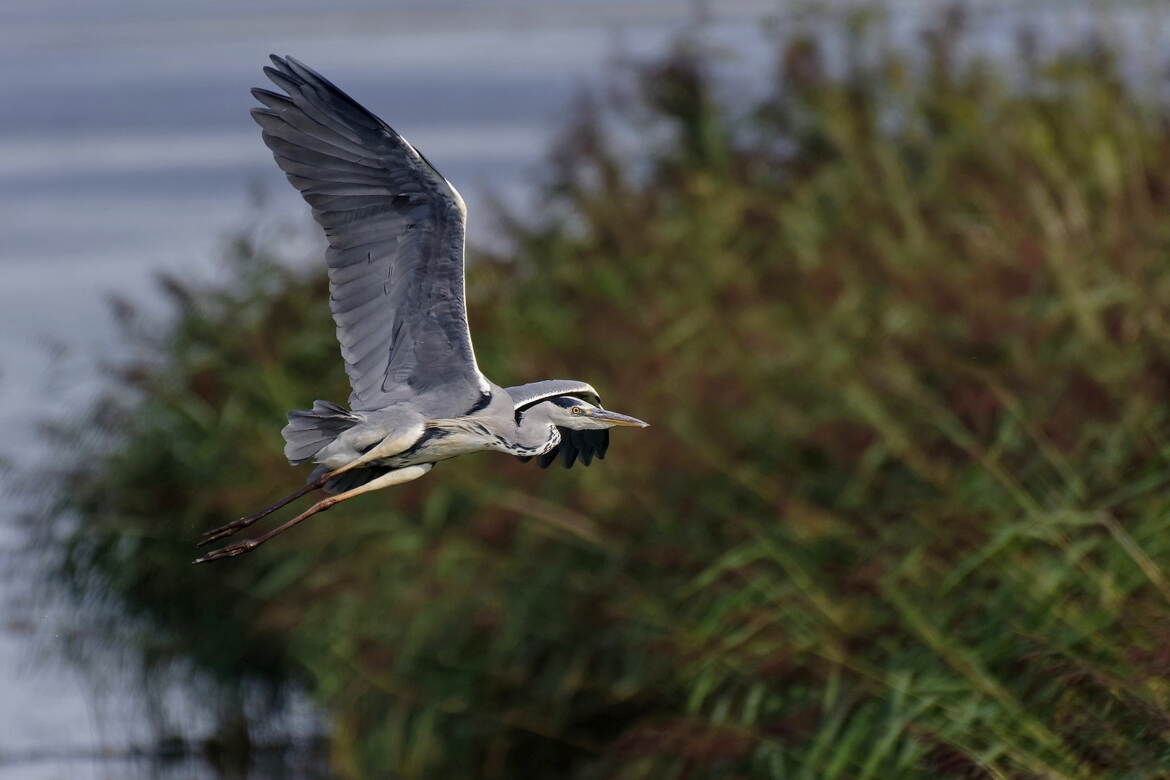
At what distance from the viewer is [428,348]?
2.47 metres

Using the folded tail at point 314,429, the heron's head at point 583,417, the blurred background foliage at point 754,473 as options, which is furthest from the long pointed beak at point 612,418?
the blurred background foliage at point 754,473

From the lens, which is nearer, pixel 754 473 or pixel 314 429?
pixel 314 429

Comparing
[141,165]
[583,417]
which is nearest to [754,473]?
[583,417]

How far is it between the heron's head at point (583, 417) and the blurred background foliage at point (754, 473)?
7.09 ft

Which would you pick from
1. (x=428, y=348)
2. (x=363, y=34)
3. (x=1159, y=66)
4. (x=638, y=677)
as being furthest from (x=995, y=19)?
(x=363, y=34)

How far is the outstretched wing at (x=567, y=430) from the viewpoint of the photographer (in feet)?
7.78

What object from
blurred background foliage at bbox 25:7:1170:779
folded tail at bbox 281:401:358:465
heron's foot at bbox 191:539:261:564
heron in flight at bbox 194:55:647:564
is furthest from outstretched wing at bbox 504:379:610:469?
blurred background foliage at bbox 25:7:1170:779

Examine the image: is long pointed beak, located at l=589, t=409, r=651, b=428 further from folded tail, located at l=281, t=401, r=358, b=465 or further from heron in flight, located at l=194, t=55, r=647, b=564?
folded tail, located at l=281, t=401, r=358, b=465

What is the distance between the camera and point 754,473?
20.9 feet

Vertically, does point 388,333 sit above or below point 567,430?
above

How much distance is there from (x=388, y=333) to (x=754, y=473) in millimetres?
3902

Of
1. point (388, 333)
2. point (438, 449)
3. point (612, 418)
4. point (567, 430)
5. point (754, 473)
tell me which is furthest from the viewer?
point (754, 473)

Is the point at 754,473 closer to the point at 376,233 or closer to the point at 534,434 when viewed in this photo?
the point at 376,233

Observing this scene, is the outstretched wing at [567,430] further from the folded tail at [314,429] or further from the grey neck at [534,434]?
the folded tail at [314,429]
